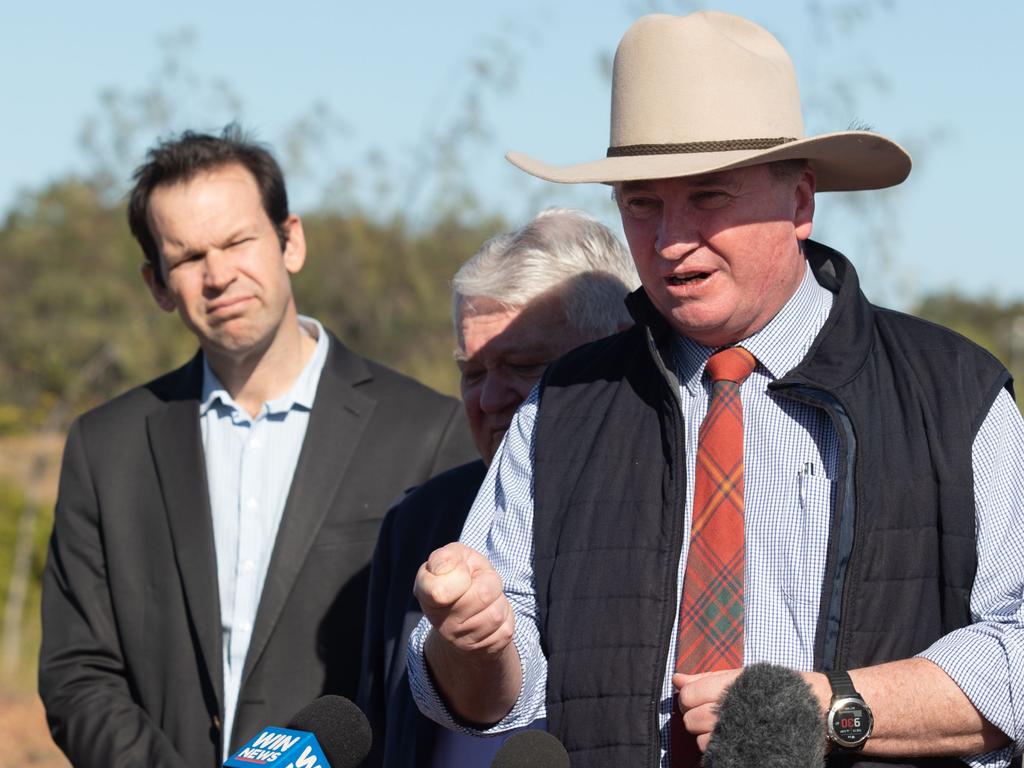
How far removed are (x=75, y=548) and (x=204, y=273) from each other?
2.94ft

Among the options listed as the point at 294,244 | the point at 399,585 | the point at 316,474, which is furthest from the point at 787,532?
the point at 294,244

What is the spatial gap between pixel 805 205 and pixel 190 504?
2180 mm

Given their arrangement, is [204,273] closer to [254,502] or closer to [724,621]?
[254,502]

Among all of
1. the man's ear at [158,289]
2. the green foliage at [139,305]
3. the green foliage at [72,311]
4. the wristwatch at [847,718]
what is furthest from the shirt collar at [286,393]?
the green foliage at [72,311]

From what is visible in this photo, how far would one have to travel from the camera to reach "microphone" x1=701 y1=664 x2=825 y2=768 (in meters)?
1.95

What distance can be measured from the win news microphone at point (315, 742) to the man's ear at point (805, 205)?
4.04ft

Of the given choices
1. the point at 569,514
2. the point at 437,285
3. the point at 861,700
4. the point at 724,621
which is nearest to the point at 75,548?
the point at 569,514

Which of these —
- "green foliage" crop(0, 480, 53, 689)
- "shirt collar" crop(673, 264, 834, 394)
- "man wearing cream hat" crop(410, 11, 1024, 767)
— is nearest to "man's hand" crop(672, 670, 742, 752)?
"man wearing cream hat" crop(410, 11, 1024, 767)

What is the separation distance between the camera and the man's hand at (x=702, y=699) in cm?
218

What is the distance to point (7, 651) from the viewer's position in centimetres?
1109

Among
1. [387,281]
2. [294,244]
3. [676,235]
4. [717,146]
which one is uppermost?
[387,281]

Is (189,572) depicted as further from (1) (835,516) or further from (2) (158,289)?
(1) (835,516)

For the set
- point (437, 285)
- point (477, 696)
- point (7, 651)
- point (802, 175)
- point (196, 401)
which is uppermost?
point (437, 285)

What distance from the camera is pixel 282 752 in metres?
1.91
